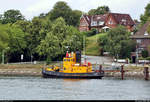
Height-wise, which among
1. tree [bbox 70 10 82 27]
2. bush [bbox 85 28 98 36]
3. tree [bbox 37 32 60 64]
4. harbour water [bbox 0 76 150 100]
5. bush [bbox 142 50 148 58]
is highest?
tree [bbox 70 10 82 27]

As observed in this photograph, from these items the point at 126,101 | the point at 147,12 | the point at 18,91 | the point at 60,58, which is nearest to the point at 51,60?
the point at 60,58

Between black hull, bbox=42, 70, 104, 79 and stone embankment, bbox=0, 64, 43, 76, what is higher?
stone embankment, bbox=0, 64, 43, 76

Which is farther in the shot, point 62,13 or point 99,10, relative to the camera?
point 99,10

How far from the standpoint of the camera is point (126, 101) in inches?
2109

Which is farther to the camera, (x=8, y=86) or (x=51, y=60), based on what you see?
(x=51, y=60)

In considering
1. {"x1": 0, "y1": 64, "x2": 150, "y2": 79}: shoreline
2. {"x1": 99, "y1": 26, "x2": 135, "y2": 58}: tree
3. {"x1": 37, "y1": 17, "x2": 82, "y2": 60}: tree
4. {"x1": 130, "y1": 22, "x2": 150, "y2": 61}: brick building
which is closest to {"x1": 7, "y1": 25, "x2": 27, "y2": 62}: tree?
{"x1": 37, "y1": 17, "x2": 82, "y2": 60}: tree

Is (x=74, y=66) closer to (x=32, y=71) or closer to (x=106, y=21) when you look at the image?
(x=32, y=71)

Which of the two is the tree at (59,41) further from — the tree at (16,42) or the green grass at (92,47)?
the green grass at (92,47)

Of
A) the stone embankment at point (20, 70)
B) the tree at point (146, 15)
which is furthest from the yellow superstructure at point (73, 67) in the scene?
the tree at point (146, 15)

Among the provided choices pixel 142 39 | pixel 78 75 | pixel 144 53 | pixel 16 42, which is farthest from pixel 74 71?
pixel 142 39

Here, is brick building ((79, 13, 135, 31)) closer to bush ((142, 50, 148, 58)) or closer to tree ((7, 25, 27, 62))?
bush ((142, 50, 148, 58))

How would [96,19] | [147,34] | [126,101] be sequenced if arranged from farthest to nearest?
[96,19], [147,34], [126,101]

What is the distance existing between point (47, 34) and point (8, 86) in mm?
44540

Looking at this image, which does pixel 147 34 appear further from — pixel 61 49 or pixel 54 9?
pixel 54 9
